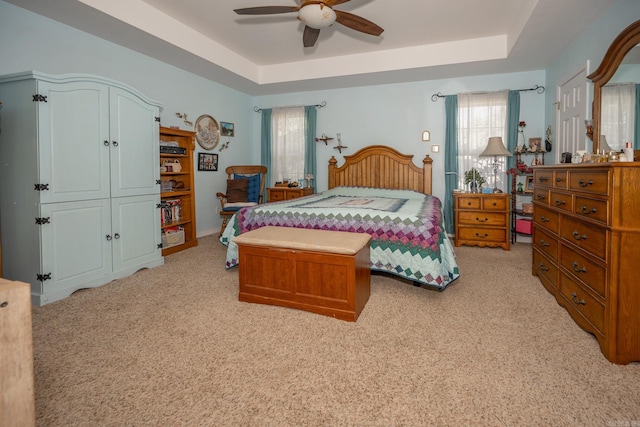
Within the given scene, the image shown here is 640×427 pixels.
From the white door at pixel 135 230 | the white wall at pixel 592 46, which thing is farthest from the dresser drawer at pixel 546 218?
the white door at pixel 135 230

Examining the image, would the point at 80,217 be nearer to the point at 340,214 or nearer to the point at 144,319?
the point at 144,319

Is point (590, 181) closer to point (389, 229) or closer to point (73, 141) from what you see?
point (389, 229)

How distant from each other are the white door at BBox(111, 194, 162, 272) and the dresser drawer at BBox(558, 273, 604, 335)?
434 cm

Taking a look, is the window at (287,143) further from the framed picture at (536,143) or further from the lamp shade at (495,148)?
the framed picture at (536,143)

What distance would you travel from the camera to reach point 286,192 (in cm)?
663

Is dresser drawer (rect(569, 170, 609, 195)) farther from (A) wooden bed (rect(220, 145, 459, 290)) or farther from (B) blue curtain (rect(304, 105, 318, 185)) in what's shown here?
(B) blue curtain (rect(304, 105, 318, 185))

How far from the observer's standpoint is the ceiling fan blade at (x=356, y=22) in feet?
11.1

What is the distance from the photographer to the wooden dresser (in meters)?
2.06

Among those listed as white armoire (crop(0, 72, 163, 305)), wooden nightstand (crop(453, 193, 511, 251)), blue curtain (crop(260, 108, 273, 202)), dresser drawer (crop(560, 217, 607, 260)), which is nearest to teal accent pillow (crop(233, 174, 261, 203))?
blue curtain (crop(260, 108, 273, 202))

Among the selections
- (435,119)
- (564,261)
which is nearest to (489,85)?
(435,119)

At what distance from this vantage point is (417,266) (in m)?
3.29

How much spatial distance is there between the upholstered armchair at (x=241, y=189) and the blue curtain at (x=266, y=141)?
497mm

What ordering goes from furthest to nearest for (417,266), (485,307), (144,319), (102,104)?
(102,104)
(417,266)
(485,307)
(144,319)

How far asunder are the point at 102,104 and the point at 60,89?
406 mm
